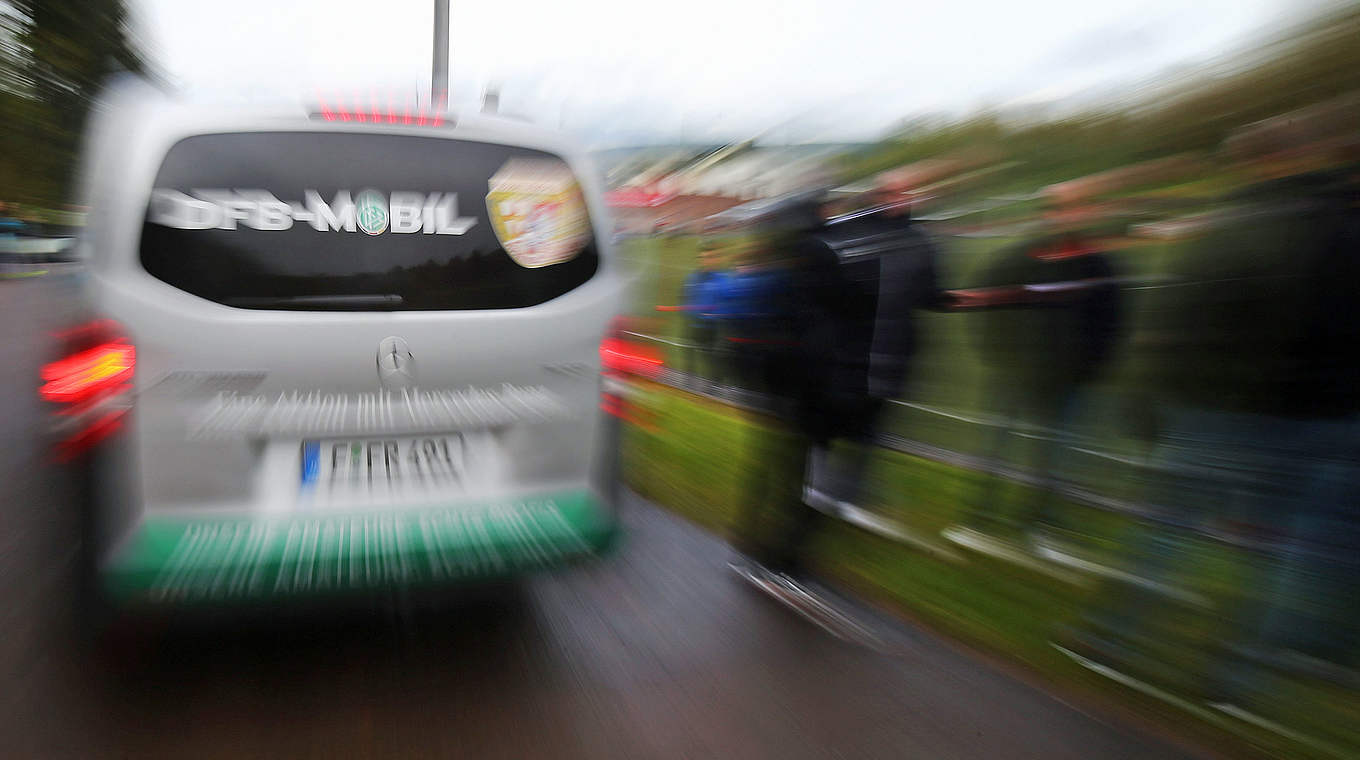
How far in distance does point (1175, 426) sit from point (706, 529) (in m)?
2.45

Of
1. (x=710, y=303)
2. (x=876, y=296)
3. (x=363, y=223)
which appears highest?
(x=363, y=223)

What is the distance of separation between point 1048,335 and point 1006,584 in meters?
1.07

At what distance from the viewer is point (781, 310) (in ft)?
13.8

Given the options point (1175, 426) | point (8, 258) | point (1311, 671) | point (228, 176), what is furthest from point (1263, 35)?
point (8, 258)

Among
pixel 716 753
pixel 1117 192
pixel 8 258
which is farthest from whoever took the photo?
pixel 8 258

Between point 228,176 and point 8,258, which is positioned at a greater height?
point 228,176

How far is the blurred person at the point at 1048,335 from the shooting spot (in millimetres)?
4242

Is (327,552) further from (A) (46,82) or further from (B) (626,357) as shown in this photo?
(A) (46,82)

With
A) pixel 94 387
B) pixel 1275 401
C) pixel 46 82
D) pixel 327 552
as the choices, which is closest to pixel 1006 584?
pixel 1275 401

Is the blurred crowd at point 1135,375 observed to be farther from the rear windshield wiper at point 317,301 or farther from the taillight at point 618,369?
the rear windshield wiper at point 317,301

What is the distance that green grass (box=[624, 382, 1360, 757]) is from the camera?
3.14 m

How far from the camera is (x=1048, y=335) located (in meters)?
4.41

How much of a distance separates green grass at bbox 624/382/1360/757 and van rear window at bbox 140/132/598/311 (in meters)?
0.69

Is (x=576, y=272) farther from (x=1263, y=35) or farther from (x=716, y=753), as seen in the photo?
(x=1263, y=35)
